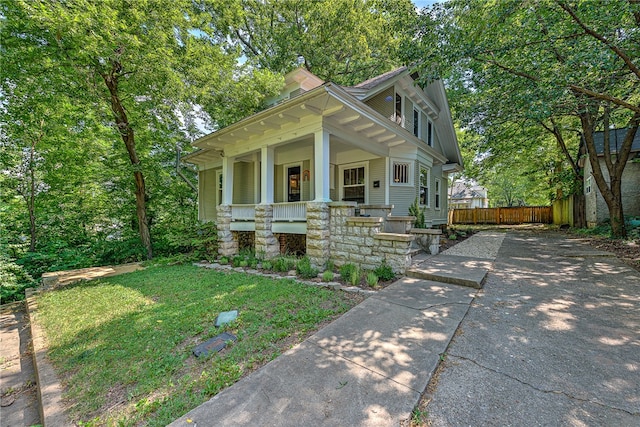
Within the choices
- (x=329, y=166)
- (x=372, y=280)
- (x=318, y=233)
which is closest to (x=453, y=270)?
(x=372, y=280)

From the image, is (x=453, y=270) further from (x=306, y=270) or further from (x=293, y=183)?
(x=293, y=183)

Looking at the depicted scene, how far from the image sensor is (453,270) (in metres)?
4.87

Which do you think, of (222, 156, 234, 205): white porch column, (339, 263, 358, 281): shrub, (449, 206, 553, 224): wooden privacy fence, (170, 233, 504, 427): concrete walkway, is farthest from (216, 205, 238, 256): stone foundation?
(449, 206, 553, 224): wooden privacy fence

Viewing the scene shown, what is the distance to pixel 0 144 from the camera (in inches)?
267

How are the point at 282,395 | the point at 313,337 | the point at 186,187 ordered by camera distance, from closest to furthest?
the point at 282,395 → the point at 313,337 → the point at 186,187

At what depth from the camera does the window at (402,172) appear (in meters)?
8.48

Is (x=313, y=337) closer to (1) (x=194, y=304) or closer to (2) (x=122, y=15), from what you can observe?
(1) (x=194, y=304)

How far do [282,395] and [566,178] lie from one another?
18321 mm

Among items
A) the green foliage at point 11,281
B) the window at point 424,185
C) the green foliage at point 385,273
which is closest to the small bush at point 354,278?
the green foliage at point 385,273

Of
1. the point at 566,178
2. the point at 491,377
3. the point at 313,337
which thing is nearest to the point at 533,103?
the point at 491,377

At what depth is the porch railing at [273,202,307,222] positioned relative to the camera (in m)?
6.30

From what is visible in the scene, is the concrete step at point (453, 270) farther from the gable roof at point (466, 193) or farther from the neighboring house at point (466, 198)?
the neighboring house at point (466, 198)

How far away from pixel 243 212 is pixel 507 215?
821 inches

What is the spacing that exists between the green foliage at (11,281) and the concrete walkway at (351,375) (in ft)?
21.5
